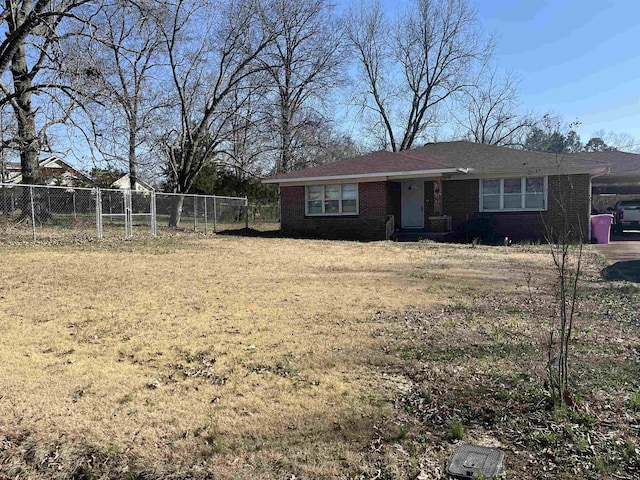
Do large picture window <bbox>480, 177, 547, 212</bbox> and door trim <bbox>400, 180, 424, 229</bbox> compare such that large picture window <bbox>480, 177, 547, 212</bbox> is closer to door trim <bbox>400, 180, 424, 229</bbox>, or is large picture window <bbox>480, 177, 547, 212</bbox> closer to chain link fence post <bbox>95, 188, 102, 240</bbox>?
door trim <bbox>400, 180, 424, 229</bbox>

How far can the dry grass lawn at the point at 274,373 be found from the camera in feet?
9.82

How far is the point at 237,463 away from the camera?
2900mm

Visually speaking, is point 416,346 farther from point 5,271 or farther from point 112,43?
point 112,43

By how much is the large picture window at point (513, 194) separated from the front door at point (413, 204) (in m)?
2.47

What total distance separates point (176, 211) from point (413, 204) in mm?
10192

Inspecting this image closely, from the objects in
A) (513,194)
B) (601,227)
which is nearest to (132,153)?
(513,194)

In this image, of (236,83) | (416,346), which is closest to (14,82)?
(236,83)

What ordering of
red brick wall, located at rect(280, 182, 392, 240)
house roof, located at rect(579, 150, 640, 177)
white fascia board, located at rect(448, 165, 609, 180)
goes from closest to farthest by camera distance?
white fascia board, located at rect(448, 165, 609, 180) < red brick wall, located at rect(280, 182, 392, 240) < house roof, located at rect(579, 150, 640, 177)

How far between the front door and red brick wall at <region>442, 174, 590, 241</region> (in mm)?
1032

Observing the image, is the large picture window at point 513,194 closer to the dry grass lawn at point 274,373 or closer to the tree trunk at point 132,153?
the dry grass lawn at point 274,373

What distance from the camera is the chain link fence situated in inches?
613

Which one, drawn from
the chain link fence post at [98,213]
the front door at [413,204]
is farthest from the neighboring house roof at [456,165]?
the chain link fence post at [98,213]

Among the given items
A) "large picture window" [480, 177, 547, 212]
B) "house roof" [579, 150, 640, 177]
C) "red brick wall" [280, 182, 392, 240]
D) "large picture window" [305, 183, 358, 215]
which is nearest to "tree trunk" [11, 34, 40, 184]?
"red brick wall" [280, 182, 392, 240]

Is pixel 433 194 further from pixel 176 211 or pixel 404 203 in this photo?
pixel 176 211
